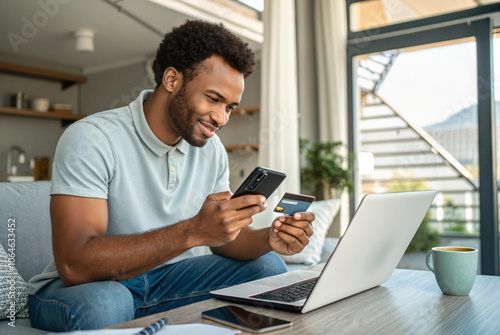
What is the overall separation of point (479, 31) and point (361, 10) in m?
1.12

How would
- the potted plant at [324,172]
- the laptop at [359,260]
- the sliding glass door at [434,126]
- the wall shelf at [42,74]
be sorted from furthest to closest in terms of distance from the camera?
the wall shelf at [42,74] < the potted plant at [324,172] < the sliding glass door at [434,126] < the laptop at [359,260]

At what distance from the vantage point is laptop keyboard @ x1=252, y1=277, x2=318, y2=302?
98cm

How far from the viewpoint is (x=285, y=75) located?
11.3ft

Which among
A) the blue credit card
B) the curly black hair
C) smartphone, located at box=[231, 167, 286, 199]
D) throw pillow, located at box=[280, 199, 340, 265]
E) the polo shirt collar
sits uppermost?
the curly black hair

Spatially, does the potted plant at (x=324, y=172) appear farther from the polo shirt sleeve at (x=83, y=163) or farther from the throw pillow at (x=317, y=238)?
the polo shirt sleeve at (x=83, y=163)

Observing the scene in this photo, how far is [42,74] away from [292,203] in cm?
541

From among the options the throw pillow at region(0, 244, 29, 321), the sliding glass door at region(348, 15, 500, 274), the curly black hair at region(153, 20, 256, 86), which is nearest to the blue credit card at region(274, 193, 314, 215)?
the curly black hair at region(153, 20, 256, 86)

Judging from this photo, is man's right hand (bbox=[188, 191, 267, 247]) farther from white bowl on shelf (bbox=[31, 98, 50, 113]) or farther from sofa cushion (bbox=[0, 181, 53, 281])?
white bowl on shelf (bbox=[31, 98, 50, 113])

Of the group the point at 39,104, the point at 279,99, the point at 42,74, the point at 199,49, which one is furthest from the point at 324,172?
the point at 42,74

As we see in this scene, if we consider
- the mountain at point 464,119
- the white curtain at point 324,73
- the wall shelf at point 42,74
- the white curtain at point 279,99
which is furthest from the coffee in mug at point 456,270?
the wall shelf at point 42,74

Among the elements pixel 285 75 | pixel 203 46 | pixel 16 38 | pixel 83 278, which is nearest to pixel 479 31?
pixel 285 75

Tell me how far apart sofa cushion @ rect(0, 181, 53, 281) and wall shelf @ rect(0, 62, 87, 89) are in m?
4.43

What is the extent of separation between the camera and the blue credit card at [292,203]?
1.07m

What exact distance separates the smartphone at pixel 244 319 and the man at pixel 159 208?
0.71 ft
